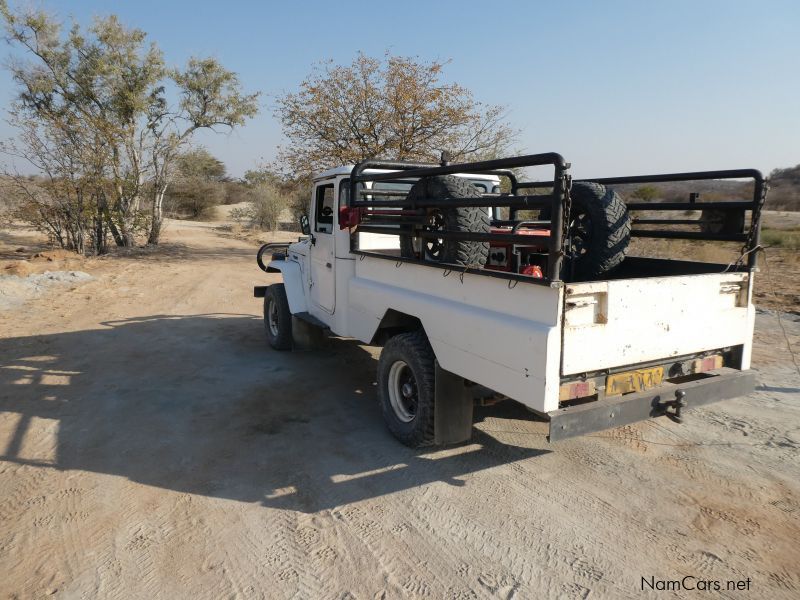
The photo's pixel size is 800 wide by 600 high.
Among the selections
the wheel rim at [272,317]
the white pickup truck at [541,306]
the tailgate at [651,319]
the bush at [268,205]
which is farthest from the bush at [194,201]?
the tailgate at [651,319]

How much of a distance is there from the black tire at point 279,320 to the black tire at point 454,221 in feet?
10.0

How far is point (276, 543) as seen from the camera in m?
3.14

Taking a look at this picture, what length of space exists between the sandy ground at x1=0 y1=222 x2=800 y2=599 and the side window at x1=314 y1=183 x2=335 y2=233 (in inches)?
63.6

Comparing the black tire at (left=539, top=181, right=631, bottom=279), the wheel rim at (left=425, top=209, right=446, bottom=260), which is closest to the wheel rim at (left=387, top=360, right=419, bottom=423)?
the wheel rim at (left=425, top=209, right=446, bottom=260)

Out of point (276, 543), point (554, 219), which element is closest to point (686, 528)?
point (554, 219)

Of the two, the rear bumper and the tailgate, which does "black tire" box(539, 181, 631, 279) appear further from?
the rear bumper

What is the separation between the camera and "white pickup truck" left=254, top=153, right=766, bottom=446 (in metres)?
3.20

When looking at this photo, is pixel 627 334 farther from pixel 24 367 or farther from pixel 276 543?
pixel 24 367

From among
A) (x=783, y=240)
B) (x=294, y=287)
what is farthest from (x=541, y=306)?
(x=783, y=240)

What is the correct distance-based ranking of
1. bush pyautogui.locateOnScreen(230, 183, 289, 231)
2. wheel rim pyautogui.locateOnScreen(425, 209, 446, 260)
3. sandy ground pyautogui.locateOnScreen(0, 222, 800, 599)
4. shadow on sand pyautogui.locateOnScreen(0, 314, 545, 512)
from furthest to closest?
bush pyautogui.locateOnScreen(230, 183, 289, 231) → wheel rim pyautogui.locateOnScreen(425, 209, 446, 260) → shadow on sand pyautogui.locateOnScreen(0, 314, 545, 512) → sandy ground pyautogui.locateOnScreen(0, 222, 800, 599)

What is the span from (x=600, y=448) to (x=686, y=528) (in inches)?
43.0

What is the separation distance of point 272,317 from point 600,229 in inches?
183

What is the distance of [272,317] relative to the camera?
24.3 feet

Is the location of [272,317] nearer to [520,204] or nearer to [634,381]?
[520,204]
